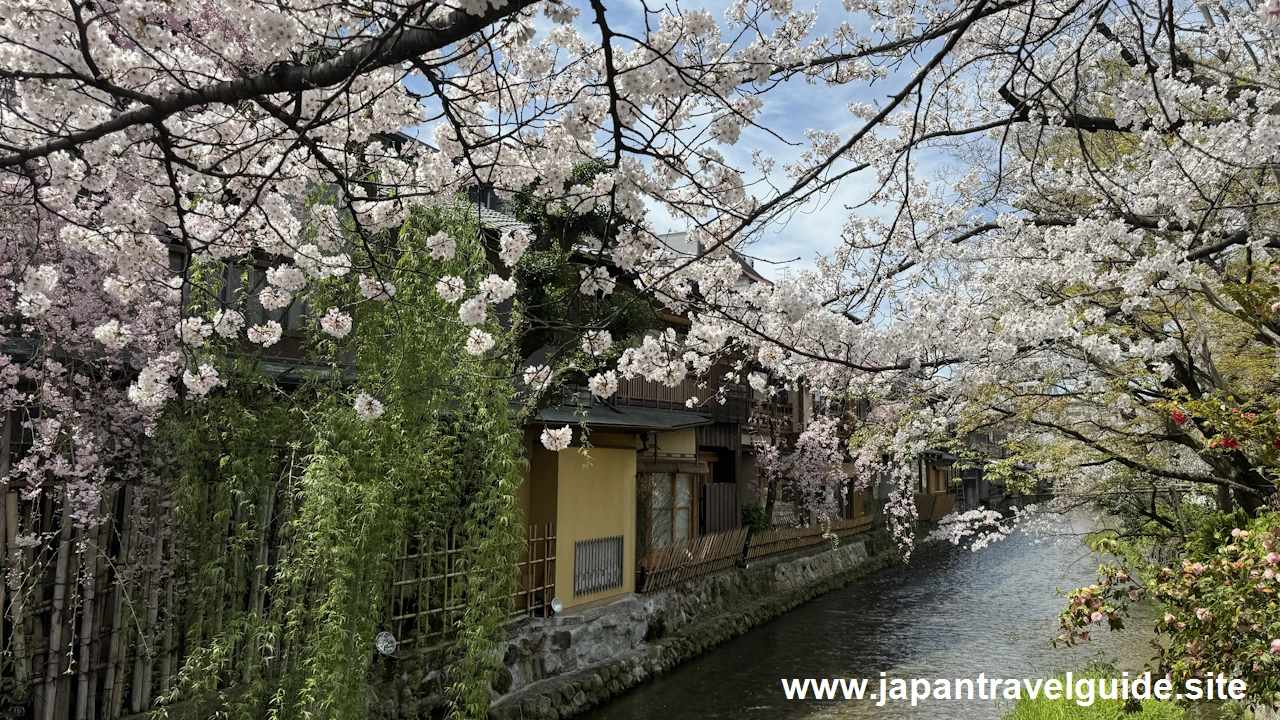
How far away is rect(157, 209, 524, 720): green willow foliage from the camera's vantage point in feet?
16.9

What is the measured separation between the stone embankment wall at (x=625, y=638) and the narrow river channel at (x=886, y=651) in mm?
236

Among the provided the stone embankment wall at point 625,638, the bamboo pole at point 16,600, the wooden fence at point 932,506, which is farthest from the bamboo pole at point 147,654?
the wooden fence at point 932,506

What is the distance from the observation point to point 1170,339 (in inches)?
241

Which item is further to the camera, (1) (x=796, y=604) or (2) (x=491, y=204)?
(1) (x=796, y=604)

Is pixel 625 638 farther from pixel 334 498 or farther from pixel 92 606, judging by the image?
pixel 92 606

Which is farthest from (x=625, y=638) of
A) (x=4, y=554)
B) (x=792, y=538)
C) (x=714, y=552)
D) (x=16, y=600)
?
(x=792, y=538)

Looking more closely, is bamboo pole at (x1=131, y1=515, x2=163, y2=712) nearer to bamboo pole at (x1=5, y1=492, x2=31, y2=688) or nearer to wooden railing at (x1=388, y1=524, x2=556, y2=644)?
bamboo pole at (x1=5, y1=492, x2=31, y2=688)

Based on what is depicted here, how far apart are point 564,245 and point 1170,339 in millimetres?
6187

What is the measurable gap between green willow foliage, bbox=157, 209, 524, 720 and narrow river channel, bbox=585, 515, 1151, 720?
11.3 feet

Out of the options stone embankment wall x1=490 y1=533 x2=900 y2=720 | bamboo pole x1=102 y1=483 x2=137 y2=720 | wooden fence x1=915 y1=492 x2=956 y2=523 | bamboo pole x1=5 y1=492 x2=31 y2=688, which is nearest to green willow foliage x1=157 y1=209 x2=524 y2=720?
bamboo pole x1=102 y1=483 x2=137 y2=720

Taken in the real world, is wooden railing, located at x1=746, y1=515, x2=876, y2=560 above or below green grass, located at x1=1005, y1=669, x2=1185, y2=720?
above

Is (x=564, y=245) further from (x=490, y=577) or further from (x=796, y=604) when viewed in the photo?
(x=796, y=604)

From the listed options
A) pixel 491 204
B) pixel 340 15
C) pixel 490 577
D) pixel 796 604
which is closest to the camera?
pixel 340 15

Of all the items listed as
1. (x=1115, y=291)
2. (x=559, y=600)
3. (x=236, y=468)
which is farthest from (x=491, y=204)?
(x=1115, y=291)
